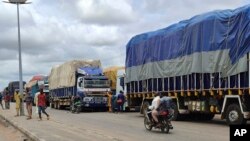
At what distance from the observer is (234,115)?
17234 mm

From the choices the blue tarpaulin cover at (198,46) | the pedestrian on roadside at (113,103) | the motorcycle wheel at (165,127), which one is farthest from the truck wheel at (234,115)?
the pedestrian on roadside at (113,103)

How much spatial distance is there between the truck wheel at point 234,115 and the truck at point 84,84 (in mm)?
16562

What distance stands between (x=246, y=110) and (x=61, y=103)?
2475 cm

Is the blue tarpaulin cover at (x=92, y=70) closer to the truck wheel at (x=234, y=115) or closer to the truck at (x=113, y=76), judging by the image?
the truck at (x=113, y=76)

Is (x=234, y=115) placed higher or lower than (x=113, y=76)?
lower

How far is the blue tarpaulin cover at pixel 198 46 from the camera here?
1711 centimetres

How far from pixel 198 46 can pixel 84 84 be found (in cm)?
1506

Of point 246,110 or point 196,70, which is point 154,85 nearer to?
point 196,70

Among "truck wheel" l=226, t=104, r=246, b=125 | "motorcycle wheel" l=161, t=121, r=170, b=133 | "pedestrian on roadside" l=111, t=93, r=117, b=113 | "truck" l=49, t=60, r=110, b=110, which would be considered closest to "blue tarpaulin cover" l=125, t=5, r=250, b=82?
"truck wheel" l=226, t=104, r=246, b=125

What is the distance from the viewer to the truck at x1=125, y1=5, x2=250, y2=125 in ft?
55.7

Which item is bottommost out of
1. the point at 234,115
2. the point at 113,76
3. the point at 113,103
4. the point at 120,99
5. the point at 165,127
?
the point at 165,127

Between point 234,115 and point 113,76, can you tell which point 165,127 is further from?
point 113,76

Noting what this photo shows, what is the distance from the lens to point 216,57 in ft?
60.1

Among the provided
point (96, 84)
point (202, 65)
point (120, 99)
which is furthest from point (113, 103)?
point (202, 65)
